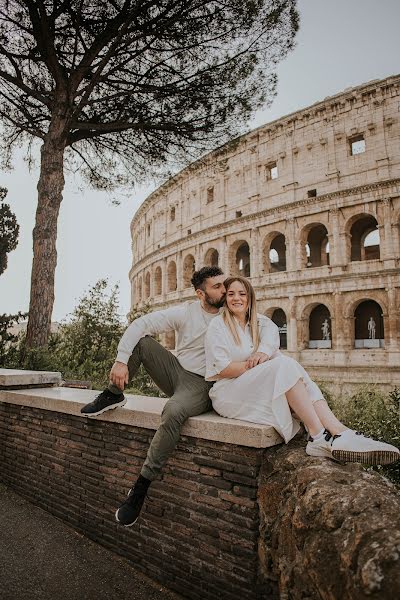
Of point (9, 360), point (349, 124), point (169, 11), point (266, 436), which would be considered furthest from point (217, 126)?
point (349, 124)

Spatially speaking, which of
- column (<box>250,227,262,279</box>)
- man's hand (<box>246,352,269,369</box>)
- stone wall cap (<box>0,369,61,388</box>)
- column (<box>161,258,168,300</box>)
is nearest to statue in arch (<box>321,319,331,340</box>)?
column (<box>250,227,262,279</box>)

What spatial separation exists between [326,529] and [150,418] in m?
1.37

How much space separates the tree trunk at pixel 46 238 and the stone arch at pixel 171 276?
61.7 ft

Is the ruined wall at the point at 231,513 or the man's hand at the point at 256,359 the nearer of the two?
the ruined wall at the point at 231,513

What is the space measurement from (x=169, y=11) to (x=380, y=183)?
1342 cm

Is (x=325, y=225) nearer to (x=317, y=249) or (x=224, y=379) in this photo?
(x=317, y=249)

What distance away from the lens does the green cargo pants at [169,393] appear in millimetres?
2424

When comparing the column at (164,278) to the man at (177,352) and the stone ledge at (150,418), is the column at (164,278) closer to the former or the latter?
the stone ledge at (150,418)

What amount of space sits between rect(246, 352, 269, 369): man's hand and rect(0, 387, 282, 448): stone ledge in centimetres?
35

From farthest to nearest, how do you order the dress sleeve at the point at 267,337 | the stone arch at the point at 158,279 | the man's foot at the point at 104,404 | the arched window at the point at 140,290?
the arched window at the point at 140,290
the stone arch at the point at 158,279
the man's foot at the point at 104,404
the dress sleeve at the point at 267,337

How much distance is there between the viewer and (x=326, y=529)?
1703 millimetres

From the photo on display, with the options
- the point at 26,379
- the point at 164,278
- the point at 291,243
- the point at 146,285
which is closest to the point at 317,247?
the point at 291,243

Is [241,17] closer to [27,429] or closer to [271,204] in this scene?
[27,429]

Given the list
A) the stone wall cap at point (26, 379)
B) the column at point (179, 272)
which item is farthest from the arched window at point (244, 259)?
the stone wall cap at point (26, 379)
